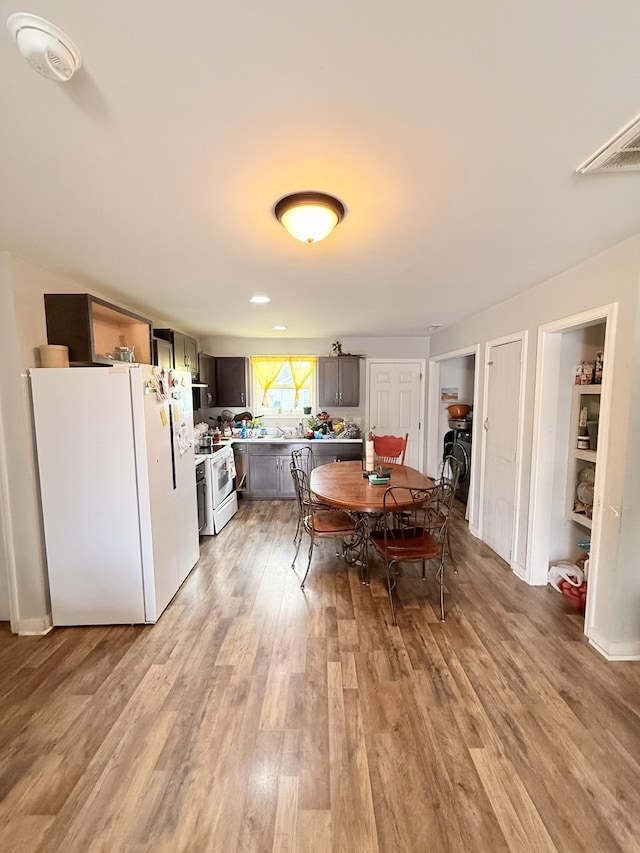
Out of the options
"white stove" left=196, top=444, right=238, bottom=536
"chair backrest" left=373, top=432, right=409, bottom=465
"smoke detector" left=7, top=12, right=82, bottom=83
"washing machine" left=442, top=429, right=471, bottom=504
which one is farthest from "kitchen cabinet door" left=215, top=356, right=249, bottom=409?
"smoke detector" left=7, top=12, right=82, bottom=83

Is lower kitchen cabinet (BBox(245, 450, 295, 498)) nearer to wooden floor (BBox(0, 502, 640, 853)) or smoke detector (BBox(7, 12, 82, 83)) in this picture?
wooden floor (BBox(0, 502, 640, 853))

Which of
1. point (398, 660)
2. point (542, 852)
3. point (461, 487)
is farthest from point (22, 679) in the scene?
point (461, 487)

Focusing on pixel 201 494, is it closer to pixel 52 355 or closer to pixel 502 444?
pixel 52 355

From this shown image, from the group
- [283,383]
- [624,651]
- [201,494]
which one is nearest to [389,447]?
[283,383]

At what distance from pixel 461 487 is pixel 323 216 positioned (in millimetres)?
4249

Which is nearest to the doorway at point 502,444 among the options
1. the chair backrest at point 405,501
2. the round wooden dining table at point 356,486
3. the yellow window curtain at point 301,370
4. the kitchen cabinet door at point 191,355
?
the round wooden dining table at point 356,486

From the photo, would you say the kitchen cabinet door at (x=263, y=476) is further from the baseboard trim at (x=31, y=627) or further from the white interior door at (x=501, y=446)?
the baseboard trim at (x=31, y=627)

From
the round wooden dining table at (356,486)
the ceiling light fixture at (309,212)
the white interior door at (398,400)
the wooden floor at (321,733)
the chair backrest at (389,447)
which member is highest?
the ceiling light fixture at (309,212)

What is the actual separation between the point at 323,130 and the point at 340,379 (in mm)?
4161

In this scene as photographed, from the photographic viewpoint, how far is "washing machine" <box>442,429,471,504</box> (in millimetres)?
4500

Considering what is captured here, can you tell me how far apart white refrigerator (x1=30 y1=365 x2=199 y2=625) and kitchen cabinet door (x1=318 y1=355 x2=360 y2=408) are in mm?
3116

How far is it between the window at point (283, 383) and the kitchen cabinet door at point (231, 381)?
202mm

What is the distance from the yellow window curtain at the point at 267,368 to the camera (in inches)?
208

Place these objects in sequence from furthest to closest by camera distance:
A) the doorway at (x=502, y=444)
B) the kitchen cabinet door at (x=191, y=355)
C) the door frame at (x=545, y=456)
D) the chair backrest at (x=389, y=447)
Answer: the chair backrest at (x=389, y=447) < the kitchen cabinet door at (x=191, y=355) < the doorway at (x=502, y=444) < the door frame at (x=545, y=456)
